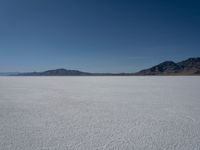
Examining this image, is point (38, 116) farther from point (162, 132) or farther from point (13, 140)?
point (162, 132)

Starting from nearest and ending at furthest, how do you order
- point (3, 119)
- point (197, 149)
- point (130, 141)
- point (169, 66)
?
point (197, 149), point (130, 141), point (3, 119), point (169, 66)

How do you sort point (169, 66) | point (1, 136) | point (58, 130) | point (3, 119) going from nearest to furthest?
point (1, 136) → point (58, 130) → point (3, 119) → point (169, 66)

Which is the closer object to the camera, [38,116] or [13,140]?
[13,140]

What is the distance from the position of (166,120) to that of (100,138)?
1644 millimetres

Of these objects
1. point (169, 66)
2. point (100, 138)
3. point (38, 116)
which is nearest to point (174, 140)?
point (100, 138)

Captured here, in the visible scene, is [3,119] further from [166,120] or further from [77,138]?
[166,120]

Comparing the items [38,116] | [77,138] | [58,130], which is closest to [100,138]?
[77,138]

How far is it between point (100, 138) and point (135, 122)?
111 centimetres

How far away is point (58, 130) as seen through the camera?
325cm

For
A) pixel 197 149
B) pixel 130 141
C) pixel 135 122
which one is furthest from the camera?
pixel 135 122

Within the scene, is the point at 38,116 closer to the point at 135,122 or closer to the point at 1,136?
the point at 1,136

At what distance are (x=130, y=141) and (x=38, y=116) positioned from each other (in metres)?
2.31

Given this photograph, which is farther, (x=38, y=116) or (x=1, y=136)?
(x=38, y=116)

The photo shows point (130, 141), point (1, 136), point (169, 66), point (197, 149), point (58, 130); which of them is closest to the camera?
point (197, 149)
